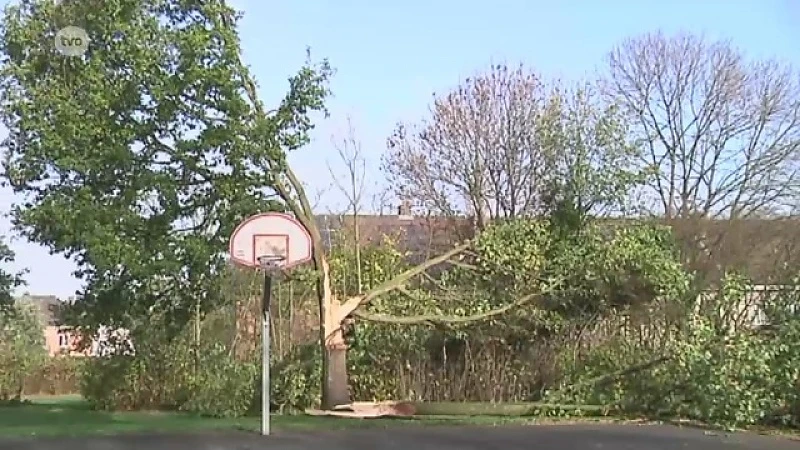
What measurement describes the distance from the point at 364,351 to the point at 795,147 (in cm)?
2133

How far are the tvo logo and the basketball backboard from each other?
15.1 ft

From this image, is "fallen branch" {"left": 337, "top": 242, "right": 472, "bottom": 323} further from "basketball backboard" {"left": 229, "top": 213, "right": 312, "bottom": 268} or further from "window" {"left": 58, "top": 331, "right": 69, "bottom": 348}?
"window" {"left": 58, "top": 331, "right": 69, "bottom": 348}

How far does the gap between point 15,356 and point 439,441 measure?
2141 centimetres

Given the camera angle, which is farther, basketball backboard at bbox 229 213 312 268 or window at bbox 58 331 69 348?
window at bbox 58 331 69 348

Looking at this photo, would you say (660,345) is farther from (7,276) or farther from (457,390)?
(7,276)

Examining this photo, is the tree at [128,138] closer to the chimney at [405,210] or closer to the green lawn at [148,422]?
the green lawn at [148,422]

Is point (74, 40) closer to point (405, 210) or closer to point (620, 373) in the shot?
point (620, 373)

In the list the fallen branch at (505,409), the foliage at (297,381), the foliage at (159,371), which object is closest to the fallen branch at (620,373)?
the fallen branch at (505,409)

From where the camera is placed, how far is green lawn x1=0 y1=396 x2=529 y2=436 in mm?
18141

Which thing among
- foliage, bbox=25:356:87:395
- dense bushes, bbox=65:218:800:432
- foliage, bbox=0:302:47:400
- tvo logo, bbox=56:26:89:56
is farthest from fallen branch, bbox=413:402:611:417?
foliage, bbox=25:356:87:395

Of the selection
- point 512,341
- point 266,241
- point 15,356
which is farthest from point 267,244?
point 15,356

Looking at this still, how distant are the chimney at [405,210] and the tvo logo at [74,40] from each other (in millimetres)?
11844

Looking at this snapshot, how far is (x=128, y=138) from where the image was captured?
67.4 ft

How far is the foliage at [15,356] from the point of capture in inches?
1309
